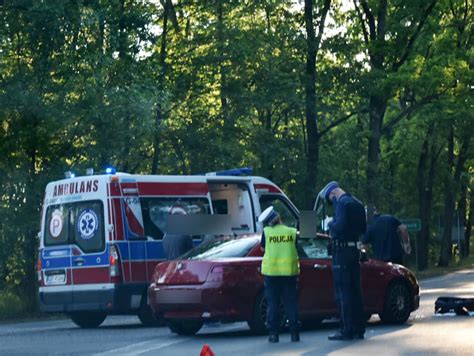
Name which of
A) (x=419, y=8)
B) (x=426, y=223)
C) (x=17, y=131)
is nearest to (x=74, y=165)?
(x=17, y=131)

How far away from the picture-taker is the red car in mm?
16062

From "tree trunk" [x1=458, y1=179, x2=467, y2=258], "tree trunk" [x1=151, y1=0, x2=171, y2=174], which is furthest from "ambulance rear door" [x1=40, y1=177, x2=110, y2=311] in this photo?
"tree trunk" [x1=458, y1=179, x2=467, y2=258]

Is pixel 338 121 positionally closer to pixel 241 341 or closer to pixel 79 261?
pixel 79 261

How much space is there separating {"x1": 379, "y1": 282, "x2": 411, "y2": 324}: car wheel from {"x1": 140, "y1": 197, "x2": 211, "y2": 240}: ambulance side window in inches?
158

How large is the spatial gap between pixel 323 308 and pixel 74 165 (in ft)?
35.6

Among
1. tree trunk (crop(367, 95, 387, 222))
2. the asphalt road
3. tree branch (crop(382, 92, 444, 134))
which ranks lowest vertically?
the asphalt road

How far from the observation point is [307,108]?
3428cm

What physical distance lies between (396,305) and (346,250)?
3.20 meters

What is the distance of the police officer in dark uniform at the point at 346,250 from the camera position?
14844 mm

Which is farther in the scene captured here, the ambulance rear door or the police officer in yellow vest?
the ambulance rear door

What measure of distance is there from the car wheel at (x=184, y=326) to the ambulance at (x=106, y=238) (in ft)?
6.91

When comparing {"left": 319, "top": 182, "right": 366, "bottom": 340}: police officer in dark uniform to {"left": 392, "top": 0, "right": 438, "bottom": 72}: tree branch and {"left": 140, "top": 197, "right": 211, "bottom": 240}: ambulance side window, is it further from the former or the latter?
{"left": 392, "top": 0, "right": 438, "bottom": 72}: tree branch

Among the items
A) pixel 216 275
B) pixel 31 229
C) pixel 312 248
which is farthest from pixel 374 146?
pixel 216 275

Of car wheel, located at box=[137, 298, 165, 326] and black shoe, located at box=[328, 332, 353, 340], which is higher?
car wheel, located at box=[137, 298, 165, 326]
